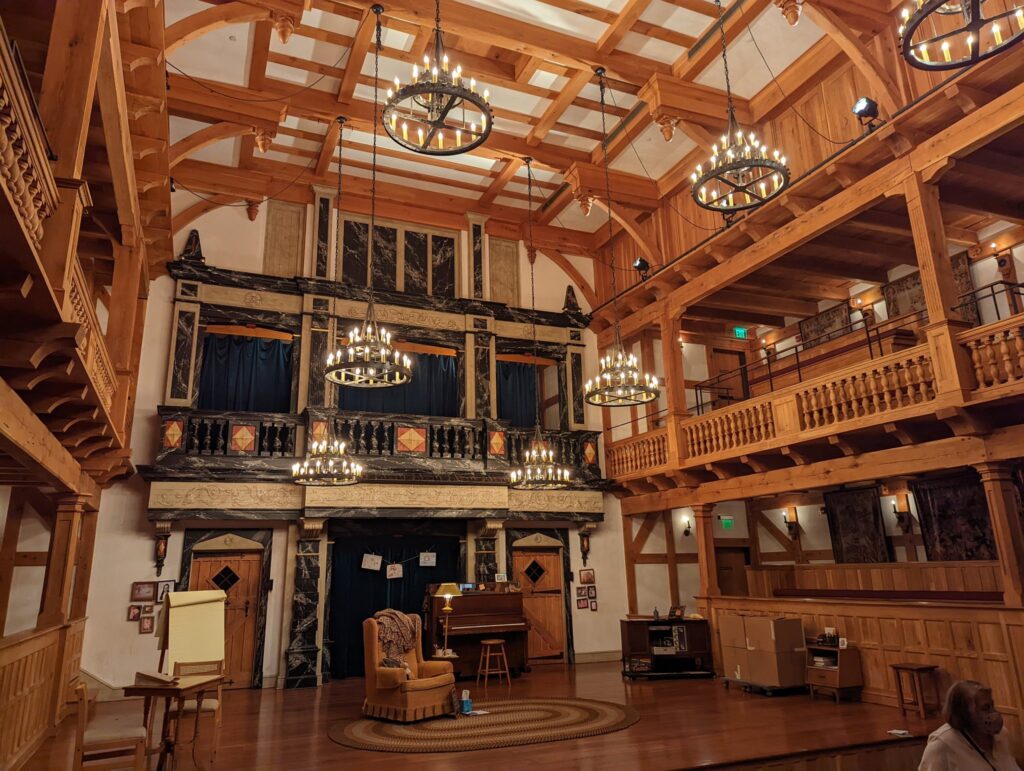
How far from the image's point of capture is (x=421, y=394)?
12.7m

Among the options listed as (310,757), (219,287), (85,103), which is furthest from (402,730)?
(219,287)

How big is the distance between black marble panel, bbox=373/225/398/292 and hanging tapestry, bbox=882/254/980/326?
26.9 feet

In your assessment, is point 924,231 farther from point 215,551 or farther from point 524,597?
point 215,551

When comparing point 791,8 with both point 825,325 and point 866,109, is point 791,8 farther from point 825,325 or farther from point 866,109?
point 825,325

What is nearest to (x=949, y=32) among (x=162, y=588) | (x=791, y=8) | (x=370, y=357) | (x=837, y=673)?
(x=791, y=8)

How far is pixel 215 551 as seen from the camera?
10609mm

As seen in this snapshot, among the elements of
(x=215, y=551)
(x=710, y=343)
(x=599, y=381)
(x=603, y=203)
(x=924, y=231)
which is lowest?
(x=215, y=551)

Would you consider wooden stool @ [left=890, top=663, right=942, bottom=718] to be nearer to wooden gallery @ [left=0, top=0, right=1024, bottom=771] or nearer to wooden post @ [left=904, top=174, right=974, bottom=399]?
wooden gallery @ [left=0, top=0, right=1024, bottom=771]

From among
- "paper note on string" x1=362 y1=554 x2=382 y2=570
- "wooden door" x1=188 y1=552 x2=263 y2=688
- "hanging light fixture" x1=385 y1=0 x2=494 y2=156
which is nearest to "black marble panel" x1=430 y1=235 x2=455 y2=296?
"paper note on string" x1=362 y1=554 x2=382 y2=570

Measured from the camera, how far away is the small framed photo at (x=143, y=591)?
999 centimetres

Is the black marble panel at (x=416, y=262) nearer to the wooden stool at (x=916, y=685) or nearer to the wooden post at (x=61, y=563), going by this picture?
the wooden post at (x=61, y=563)

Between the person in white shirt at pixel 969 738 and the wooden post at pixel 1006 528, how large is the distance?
4154 mm

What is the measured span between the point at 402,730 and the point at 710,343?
9.64m

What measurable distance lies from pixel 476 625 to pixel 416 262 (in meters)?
6.36
